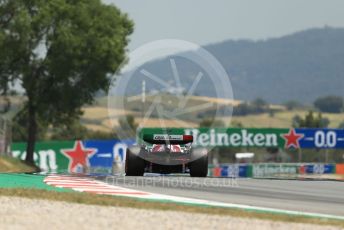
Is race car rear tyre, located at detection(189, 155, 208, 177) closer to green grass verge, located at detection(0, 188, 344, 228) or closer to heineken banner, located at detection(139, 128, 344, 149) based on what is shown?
green grass verge, located at detection(0, 188, 344, 228)

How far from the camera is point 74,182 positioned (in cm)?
2114

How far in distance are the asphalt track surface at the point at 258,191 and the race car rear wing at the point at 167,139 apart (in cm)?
111

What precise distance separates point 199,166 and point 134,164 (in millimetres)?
1817

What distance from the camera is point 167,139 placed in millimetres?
21453

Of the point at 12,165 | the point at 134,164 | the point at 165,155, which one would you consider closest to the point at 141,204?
the point at 165,155

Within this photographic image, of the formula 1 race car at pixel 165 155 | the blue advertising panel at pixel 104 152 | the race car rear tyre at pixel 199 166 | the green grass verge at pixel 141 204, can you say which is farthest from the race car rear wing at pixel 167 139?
the blue advertising panel at pixel 104 152

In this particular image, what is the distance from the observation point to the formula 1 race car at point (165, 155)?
70.6ft

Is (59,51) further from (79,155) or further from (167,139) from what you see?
(167,139)

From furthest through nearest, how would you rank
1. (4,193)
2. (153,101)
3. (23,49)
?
(23,49)
(153,101)
(4,193)

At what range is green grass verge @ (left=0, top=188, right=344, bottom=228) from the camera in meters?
14.4

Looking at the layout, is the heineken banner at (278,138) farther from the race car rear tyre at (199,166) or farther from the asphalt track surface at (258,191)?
the race car rear tyre at (199,166)

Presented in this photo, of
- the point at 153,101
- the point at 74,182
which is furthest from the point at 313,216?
the point at 153,101

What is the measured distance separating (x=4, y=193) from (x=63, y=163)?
40.8 meters

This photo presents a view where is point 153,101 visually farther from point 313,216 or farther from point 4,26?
point 4,26
